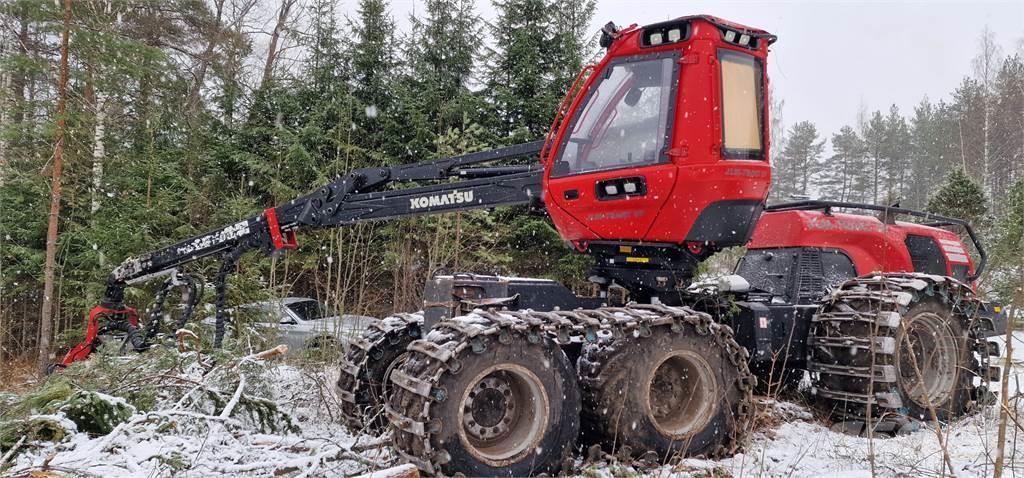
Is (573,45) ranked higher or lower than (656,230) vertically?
higher

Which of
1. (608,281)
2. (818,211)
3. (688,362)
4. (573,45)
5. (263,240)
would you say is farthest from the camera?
(573,45)

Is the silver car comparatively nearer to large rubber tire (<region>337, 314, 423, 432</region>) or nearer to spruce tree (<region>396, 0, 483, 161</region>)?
large rubber tire (<region>337, 314, 423, 432</region>)

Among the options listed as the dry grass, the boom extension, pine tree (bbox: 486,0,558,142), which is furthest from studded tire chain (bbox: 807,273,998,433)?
the dry grass

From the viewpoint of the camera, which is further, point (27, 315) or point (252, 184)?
point (27, 315)

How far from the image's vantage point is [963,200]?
1912 cm

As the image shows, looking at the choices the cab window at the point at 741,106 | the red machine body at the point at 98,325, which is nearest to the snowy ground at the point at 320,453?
the cab window at the point at 741,106

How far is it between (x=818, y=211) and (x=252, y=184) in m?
13.6

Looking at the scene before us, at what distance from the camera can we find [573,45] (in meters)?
16.1

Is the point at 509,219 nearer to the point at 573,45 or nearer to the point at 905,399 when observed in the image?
the point at 573,45

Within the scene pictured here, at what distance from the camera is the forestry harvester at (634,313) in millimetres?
3887

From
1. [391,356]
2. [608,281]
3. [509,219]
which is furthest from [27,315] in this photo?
[608,281]

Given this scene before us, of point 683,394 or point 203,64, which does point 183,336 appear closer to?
point 683,394

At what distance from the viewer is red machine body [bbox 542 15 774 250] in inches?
174

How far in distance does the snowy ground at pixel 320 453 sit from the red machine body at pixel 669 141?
5.21 feet
